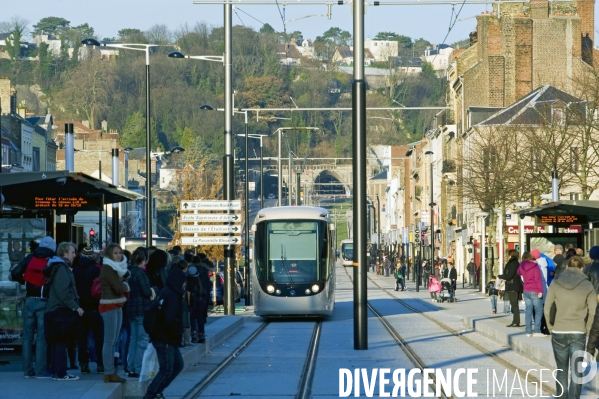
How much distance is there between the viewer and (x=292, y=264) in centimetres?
3309

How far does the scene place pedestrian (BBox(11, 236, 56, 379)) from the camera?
1612 cm

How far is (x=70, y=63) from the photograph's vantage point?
180 m

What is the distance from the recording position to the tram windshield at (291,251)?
3306cm

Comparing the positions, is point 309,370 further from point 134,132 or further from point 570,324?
point 134,132

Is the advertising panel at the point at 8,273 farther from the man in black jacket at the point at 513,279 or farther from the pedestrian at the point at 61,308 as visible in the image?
the man in black jacket at the point at 513,279

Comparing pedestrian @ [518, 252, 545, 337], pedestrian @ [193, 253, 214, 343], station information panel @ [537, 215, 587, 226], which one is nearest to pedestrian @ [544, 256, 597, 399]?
pedestrian @ [193, 253, 214, 343]

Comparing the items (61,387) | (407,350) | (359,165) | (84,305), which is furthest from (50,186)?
(407,350)

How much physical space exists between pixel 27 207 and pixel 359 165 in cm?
547

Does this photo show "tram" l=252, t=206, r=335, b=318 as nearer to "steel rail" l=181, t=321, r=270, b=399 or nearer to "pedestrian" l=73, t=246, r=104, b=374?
"steel rail" l=181, t=321, r=270, b=399

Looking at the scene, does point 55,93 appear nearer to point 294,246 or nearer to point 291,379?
point 294,246

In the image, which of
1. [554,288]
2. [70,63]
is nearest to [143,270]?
[554,288]

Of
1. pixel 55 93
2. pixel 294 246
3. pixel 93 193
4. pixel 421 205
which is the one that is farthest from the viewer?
pixel 55 93

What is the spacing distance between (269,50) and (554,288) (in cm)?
17150

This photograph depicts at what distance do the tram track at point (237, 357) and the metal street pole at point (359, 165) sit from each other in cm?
117
